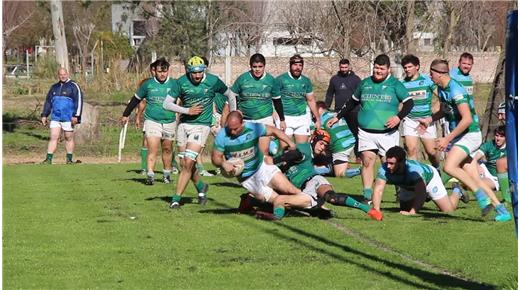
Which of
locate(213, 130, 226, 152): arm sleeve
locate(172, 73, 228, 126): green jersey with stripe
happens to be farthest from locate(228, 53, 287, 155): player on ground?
locate(213, 130, 226, 152): arm sleeve

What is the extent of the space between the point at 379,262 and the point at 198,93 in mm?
5886

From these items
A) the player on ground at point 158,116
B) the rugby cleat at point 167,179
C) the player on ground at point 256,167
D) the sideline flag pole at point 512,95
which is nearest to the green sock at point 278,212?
the player on ground at point 256,167

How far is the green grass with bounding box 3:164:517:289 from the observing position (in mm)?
9352

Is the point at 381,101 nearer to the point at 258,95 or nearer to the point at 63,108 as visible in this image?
the point at 258,95

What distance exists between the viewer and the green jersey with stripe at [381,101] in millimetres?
14617

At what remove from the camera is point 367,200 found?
15055 mm

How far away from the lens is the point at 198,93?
Result: 15.4 metres

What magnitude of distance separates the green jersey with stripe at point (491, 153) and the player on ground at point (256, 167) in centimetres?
359

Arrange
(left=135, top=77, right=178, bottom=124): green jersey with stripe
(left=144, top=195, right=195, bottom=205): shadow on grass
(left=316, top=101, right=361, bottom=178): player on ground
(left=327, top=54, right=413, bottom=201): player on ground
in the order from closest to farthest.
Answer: (left=327, top=54, right=413, bottom=201): player on ground < (left=144, top=195, right=195, bottom=205): shadow on grass < (left=135, top=77, right=178, bottom=124): green jersey with stripe < (left=316, top=101, right=361, bottom=178): player on ground

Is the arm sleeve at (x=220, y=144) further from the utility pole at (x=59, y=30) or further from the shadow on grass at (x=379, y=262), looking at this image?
the utility pole at (x=59, y=30)

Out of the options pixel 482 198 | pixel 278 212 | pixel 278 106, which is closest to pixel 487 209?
pixel 482 198

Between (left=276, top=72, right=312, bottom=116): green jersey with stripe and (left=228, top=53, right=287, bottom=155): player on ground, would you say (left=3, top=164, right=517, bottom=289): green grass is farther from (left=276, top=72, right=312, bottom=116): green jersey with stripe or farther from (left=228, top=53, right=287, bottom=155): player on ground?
(left=276, top=72, right=312, bottom=116): green jersey with stripe

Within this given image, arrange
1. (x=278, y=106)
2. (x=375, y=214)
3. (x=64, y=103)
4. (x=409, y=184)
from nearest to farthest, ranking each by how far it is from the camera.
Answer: (x=375, y=214), (x=409, y=184), (x=278, y=106), (x=64, y=103)

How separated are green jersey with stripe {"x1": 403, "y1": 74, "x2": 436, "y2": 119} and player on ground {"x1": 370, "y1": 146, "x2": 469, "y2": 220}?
7.23 feet
